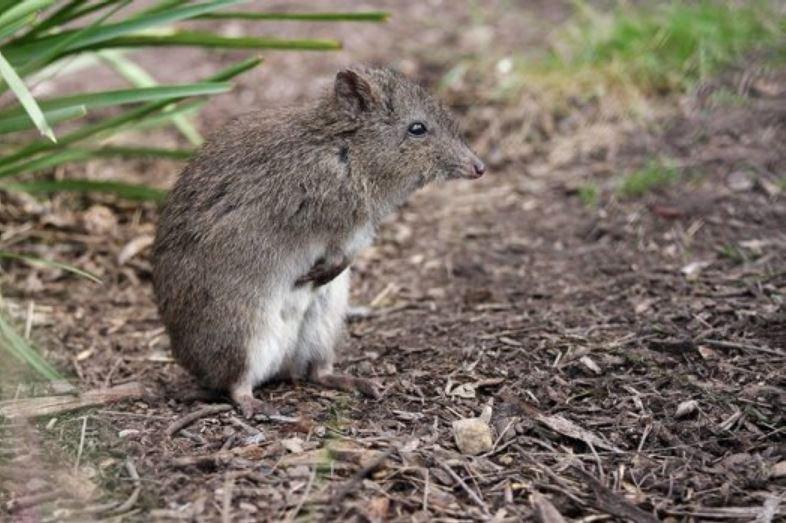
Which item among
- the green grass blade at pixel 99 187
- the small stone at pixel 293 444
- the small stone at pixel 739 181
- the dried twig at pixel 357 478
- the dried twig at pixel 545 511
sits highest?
the green grass blade at pixel 99 187

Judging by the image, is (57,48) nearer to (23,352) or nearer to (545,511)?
(23,352)

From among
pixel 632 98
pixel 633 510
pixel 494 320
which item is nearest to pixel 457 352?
pixel 494 320

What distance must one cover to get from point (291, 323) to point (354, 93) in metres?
1.11

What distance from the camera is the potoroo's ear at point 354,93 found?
4945mm

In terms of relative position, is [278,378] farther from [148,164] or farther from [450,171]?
[148,164]

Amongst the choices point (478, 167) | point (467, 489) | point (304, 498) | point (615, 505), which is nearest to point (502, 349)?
point (478, 167)

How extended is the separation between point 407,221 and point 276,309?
8.47 ft

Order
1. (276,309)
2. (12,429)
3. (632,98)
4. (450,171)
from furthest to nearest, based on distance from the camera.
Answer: (632,98), (450,171), (276,309), (12,429)

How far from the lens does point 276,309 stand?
15.7 ft

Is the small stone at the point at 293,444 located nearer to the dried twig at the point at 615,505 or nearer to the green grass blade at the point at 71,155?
the dried twig at the point at 615,505

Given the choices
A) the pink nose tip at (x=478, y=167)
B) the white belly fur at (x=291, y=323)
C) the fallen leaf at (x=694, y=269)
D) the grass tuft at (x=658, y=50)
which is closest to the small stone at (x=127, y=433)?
the white belly fur at (x=291, y=323)

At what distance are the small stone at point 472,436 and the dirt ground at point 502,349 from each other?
0.05 meters

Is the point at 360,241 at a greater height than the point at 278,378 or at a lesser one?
greater

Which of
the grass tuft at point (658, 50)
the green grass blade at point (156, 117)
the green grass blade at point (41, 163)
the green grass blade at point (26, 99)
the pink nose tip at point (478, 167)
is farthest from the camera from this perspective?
the grass tuft at point (658, 50)
